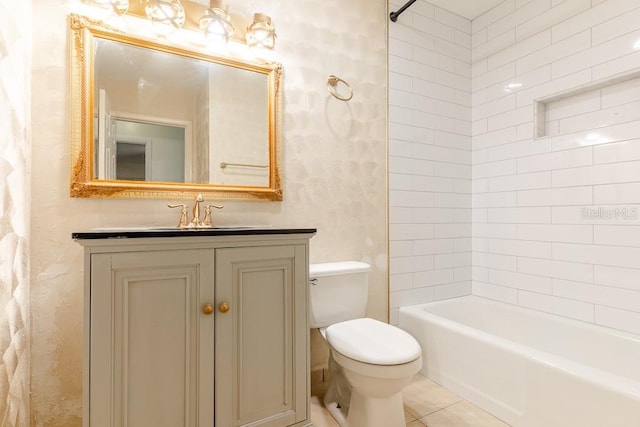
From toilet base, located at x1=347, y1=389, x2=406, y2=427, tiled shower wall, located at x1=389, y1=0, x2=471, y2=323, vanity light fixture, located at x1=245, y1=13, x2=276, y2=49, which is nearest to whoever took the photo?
toilet base, located at x1=347, y1=389, x2=406, y2=427

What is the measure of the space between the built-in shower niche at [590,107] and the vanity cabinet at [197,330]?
1.86 metres

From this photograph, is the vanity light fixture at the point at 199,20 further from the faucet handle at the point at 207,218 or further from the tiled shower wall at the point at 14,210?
the faucet handle at the point at 207,218

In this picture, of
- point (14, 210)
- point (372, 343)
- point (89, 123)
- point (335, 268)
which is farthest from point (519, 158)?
point (14, 210)

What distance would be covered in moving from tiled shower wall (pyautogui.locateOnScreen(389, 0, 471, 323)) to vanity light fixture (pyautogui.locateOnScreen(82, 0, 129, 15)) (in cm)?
157

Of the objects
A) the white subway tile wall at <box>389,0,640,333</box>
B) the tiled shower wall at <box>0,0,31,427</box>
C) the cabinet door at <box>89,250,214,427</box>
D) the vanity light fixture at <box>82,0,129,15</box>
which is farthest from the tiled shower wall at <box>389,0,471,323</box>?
the tiled shower wall at <box>0,0,31,427</box>

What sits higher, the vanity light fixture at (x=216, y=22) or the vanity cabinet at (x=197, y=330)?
the vanity light fixture at (x=216, y=22)

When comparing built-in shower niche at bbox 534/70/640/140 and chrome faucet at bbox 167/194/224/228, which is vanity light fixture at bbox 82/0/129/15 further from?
built-in shower niche at bbox 534/70/640/140

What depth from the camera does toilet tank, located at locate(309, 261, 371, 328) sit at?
178 cm

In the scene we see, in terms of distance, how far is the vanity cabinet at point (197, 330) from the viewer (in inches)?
42.0

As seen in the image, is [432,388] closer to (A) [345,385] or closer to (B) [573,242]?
(A) [345,385]

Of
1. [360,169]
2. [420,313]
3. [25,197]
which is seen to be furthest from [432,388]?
[25,197]

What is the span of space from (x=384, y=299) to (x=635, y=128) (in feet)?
5.52

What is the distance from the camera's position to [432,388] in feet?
6.57

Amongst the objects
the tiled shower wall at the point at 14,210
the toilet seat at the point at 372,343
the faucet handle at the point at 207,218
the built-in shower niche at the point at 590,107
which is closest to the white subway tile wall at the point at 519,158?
the built-in shower niche at the point at 590,107
